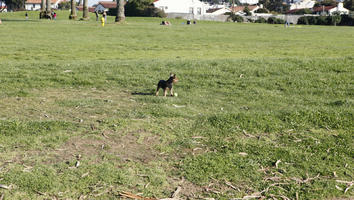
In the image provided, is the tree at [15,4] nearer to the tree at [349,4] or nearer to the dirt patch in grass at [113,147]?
the tree at [349,4]

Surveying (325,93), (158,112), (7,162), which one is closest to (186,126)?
(158,112)

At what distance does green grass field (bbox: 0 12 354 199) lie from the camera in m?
5.30

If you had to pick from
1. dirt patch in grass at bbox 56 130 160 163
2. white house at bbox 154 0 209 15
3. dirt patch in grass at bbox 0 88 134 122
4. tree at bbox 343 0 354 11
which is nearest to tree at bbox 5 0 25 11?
white house at bbox 154 0 209 15

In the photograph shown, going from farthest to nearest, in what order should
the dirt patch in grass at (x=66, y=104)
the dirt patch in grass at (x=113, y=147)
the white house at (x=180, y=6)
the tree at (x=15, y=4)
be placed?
the tree at (x=15, y=4) < the white house at (x=180, y=6) < the dirt patch in grass at (x=66, y=104) < the dirt patch in grass at (x=113, y=147)

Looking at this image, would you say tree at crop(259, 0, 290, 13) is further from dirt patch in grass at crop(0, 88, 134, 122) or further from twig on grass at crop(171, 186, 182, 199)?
twig on grass at crop(171, 186, 182, 199)

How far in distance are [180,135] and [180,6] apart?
371 ft

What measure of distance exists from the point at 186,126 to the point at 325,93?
463 centimetres

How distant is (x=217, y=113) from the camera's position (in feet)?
27.0

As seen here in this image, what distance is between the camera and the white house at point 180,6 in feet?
369

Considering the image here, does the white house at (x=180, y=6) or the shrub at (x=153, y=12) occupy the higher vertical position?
the white house at (x=180, y=6)

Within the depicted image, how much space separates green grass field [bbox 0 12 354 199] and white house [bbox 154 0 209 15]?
10125 cm

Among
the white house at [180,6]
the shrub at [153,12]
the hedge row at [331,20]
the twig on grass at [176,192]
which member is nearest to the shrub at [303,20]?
the hedge row at [331,20]

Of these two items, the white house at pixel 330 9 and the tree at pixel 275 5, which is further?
the tree at pixel 275 5

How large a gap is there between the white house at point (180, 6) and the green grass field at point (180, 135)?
332 ft
